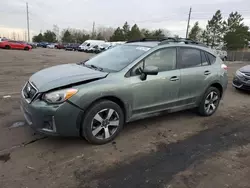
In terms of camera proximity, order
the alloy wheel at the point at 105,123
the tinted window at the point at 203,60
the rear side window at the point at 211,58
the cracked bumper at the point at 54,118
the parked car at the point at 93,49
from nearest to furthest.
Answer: the cracked bumper at the point at 54,118 < the alloy wheel at the point at 105,123 < the tinted window at the point at 203,60 < the rear side window at the point at 211,58 < the parked car at the point at 93,49

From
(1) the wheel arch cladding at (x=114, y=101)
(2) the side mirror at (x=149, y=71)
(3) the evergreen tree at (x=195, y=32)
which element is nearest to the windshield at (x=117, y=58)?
(2) the side mirror at (x=149, y=71)

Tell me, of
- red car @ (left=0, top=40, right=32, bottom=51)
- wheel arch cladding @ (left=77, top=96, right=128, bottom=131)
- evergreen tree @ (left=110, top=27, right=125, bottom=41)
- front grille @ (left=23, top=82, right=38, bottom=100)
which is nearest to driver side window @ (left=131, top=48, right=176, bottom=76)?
wheel arch cladding @ (left=77, top=96, right=128, bottom=131)

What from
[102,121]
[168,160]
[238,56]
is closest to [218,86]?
[168,160]

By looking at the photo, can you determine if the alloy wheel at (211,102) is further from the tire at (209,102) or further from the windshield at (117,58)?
the windshield at (117,58)

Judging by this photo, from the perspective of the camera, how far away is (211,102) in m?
5.01

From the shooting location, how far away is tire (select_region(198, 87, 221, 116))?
4.82m

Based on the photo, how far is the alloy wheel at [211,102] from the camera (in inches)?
194

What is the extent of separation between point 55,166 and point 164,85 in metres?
2.25

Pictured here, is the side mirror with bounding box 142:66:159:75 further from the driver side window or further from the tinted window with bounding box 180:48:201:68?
the tinted window with bounding box 180:48:201:68

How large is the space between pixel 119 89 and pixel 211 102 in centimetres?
266

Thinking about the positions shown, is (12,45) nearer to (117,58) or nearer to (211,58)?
(117,58)

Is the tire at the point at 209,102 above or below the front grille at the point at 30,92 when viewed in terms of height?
below

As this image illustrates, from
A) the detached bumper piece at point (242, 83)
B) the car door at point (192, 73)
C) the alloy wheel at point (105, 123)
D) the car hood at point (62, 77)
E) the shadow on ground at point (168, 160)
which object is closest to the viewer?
the shadow on ground at point (168, 160)

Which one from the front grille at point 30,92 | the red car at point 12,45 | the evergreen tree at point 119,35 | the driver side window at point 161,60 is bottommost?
the front grille at point 30,92
